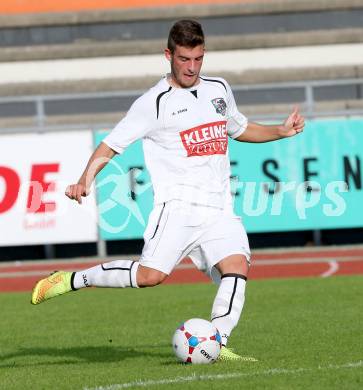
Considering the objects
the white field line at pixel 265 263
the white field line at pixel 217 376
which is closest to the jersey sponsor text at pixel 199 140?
the white field line at pixel 217 376

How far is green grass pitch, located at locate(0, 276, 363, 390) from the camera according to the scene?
7250 mm

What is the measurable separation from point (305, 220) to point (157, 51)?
251 inches

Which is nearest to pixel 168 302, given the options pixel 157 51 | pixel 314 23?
pixel 157 51

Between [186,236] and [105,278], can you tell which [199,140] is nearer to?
[186,236]

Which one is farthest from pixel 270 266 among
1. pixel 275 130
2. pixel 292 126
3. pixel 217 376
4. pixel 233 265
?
pixel 217 376

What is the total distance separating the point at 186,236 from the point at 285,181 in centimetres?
1007

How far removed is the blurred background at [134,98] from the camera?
18.1 metres

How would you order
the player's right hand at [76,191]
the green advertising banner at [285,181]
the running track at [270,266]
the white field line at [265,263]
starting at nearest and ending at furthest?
the player's right hand at [76,191]
the running track at [270,266]
the white field line at [265,263]
the green advertising banner at [285,181]

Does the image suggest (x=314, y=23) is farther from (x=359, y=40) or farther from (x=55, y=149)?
(x=55, y=149)

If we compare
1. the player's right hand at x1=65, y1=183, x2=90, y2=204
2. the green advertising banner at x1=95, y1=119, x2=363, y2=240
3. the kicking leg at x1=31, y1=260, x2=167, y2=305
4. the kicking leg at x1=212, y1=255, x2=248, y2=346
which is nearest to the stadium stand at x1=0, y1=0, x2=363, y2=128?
the green advertising banner at x1=95, y1=119, x2=363, y2=240

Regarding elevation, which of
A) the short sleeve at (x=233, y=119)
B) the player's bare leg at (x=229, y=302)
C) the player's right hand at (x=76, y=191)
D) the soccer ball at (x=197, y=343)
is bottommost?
the soccer ball at (x=197, y=343)

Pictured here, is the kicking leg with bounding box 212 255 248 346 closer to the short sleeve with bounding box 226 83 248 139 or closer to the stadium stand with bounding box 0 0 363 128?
the short sleeve with bounding box 226 83 248 139

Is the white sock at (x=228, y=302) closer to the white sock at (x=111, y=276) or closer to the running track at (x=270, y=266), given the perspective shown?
the white sock at (x=111, y=276)

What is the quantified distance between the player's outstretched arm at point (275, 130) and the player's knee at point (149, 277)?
124 cm
